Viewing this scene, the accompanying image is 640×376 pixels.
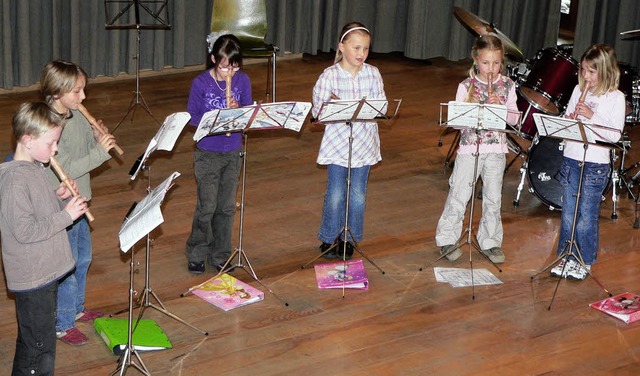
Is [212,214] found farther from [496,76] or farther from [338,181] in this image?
[496,76]

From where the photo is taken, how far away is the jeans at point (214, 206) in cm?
519

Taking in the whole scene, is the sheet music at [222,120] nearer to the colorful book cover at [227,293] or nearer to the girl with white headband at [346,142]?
the girl with white headband at [346,142]

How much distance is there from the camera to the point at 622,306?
520cm

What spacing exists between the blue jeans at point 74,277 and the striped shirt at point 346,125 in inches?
58.6

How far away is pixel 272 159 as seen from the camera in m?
7.31

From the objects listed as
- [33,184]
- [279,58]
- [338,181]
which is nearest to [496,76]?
[338,181]

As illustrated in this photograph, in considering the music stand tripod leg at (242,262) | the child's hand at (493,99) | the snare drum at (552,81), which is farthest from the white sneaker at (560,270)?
the music stand tripod leg at (242,262)

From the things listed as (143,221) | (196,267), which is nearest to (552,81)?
(196,267)

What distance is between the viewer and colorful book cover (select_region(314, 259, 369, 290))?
210 inches

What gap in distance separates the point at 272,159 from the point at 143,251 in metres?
1.91

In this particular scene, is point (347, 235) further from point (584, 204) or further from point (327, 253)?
point (584, 204)

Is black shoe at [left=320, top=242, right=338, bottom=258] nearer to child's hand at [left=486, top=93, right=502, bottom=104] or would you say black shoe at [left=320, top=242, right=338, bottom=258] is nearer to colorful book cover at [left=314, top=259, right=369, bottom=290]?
colorful book cover at [left=314, top=259, right=369, bottom=290]

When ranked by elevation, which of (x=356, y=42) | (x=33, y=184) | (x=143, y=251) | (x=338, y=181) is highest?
(x=356, y=42)

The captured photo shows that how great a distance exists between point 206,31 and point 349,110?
4.71 meters
